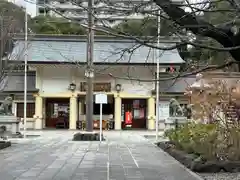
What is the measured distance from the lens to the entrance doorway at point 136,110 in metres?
46.7

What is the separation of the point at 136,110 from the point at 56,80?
7840 millimetres

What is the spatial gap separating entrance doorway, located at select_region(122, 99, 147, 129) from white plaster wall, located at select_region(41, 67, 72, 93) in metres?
5.70

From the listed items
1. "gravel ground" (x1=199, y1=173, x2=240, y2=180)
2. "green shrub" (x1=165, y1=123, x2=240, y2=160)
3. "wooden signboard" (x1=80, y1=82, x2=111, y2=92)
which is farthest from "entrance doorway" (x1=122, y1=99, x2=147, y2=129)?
"gravel ground" (x1=199, y1=173, x2=240, y2=180)

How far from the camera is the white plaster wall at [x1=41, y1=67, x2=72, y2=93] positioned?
4494 centimetres

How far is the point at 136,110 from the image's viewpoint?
46.8 m

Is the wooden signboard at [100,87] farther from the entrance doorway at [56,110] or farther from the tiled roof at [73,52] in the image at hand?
the entrance doorway at [56,110]

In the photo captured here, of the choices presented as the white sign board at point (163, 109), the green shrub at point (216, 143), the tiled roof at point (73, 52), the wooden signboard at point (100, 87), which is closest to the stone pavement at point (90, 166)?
the green shrub at point (216, 143)

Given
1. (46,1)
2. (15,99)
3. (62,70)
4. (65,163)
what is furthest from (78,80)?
(46,1)

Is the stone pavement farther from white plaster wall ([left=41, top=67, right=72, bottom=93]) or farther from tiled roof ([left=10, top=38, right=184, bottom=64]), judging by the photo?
white plaster wall ([left=41, top=67, right=72, bottom=93])

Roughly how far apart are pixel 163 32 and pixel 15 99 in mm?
37624

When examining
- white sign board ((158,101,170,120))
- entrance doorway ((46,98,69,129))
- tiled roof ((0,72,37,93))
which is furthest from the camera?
entrance doorway ((46,98,69,129))

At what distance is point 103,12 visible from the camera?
866 centimetres

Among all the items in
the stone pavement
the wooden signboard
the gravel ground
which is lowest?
the gravel ground

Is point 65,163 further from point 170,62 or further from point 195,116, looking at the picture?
point 170,62
